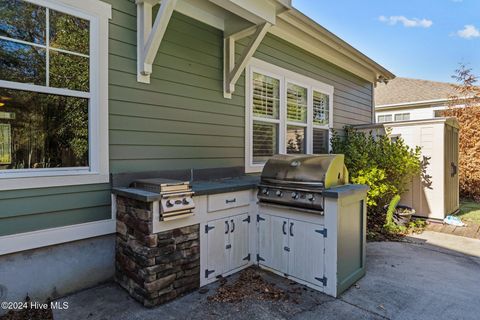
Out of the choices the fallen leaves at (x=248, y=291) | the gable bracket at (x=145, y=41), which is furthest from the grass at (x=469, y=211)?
the gable bracket at (x=145, y=41)

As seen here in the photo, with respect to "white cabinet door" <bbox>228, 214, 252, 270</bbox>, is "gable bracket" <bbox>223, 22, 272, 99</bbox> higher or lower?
higher

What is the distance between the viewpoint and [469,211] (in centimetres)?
673

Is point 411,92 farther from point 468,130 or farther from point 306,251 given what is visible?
point 306,251

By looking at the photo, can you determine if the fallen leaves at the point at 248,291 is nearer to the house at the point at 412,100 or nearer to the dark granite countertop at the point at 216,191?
A: the dark granite countertop at the point at 216,191

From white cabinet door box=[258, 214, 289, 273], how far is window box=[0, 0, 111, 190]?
6.34ft

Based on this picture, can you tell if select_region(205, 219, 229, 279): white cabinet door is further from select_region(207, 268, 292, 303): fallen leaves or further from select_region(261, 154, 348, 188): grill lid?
select_region(261, 154, 348, 188): grill lid

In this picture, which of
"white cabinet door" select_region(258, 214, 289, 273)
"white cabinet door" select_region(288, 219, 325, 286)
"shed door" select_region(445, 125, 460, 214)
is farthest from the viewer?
"shed door" select_region(445, 125, 460, 214)

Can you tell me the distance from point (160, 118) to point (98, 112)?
0.72 meters

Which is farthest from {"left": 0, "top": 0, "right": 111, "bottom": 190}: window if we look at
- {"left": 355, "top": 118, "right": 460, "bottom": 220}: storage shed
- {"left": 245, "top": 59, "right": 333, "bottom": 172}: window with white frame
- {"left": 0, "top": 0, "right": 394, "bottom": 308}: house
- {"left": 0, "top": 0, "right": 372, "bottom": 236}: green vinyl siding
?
{"left": 355, "top": 118, "right": 460, "bottom": 220}: storage shed

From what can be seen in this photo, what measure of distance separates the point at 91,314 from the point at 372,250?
12.2ft

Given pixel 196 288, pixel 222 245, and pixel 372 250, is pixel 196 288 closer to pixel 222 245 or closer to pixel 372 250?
pixel 222 245

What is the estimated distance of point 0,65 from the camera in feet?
7.90

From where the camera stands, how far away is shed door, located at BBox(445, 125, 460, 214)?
19.2 feet

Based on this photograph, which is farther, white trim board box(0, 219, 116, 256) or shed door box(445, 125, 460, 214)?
shed door box(445, 125, 460, 214)
